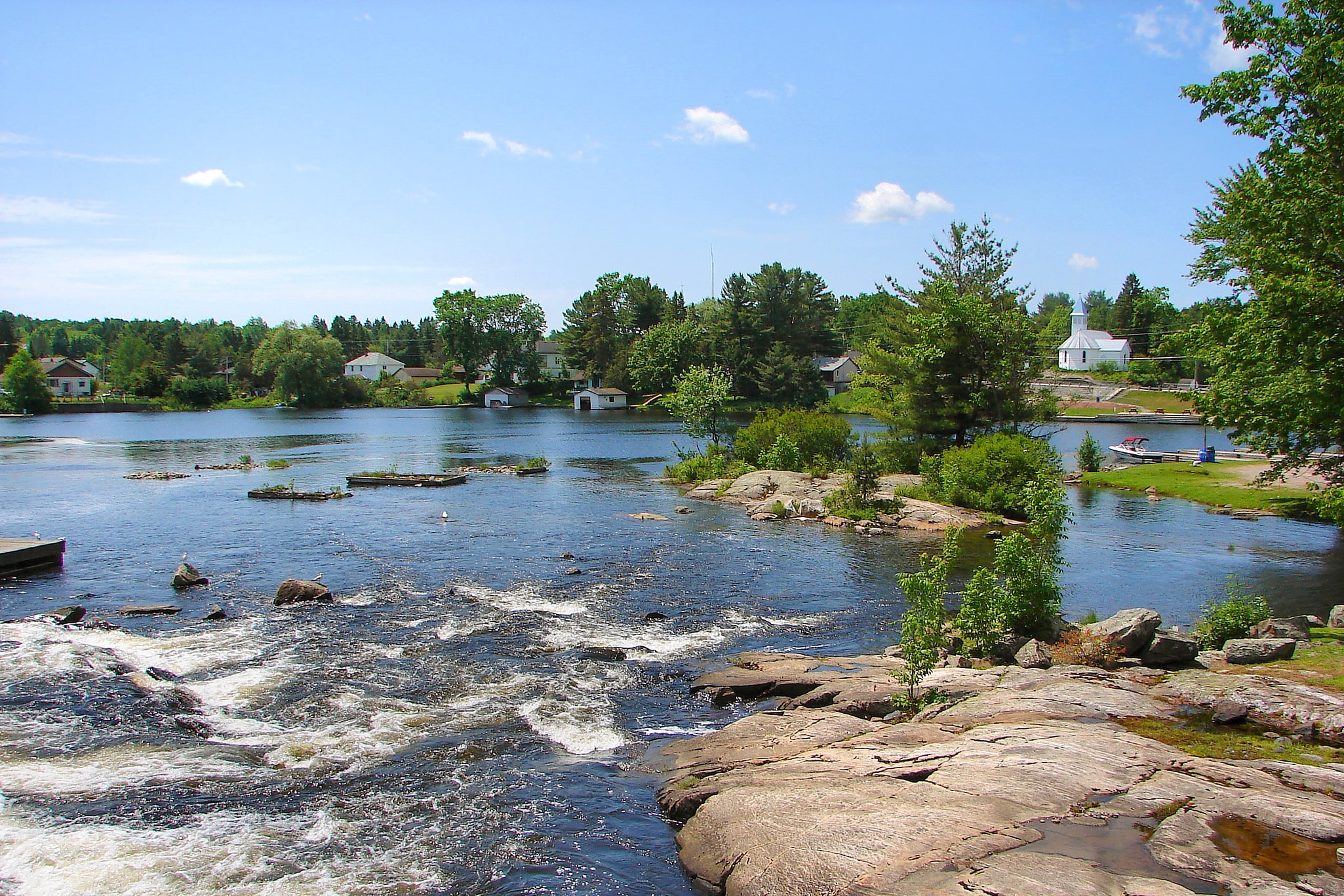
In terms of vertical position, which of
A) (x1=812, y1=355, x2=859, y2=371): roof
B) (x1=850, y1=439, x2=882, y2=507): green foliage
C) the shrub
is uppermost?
(x1=812, y1=355, x2=859, y2=371): roof

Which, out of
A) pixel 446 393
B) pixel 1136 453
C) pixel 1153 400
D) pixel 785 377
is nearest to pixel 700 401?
pixel 1136 453

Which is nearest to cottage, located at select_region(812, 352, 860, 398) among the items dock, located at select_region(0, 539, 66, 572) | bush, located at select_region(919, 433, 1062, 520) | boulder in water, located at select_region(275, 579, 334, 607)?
bush, located at select_region(919, 433, 1062, 520)

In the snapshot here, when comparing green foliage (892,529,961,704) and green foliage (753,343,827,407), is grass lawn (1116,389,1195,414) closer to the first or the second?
green foliage (753,343,827,407)

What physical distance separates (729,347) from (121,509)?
8513 centimetres

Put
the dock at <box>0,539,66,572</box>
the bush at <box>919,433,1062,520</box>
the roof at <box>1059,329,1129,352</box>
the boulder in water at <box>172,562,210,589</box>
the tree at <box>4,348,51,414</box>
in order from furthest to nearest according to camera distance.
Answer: the roof at <box>1059,329,1129,352</box>
the tree at <box>4,348,51,414</box>
the bush at <box>919,433,1062,520</box>
the dock at <box>0,539,66,572</box>
the boulder in water at <box>172,562,210,589</box>

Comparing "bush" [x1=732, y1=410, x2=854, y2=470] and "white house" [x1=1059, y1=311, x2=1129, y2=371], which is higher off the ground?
"white house" [x1=1059, y1=311, x2=1129, y2=371]

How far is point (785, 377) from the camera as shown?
11200cm

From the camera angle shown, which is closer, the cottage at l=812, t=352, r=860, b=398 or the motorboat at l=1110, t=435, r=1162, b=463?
the motorboat at l=1110, t=435, r=1162, b=463

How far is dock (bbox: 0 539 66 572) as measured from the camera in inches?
1209

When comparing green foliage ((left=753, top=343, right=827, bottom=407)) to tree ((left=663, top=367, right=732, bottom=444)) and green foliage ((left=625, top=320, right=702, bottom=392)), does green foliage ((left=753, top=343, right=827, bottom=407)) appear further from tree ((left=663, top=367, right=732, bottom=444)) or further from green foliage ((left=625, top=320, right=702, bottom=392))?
tree ((left=663, top=367, right=732, bottom=444))

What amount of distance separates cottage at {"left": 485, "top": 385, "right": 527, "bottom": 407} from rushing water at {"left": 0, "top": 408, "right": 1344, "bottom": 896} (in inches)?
4442

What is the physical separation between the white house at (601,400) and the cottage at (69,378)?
11236 cm

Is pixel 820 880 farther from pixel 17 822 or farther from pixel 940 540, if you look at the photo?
pixel 940 540

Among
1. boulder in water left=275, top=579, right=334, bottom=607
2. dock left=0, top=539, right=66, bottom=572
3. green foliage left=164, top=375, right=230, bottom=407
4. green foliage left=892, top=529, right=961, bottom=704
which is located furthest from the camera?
green foliage left=164, top=375, right=230, bottom=407
